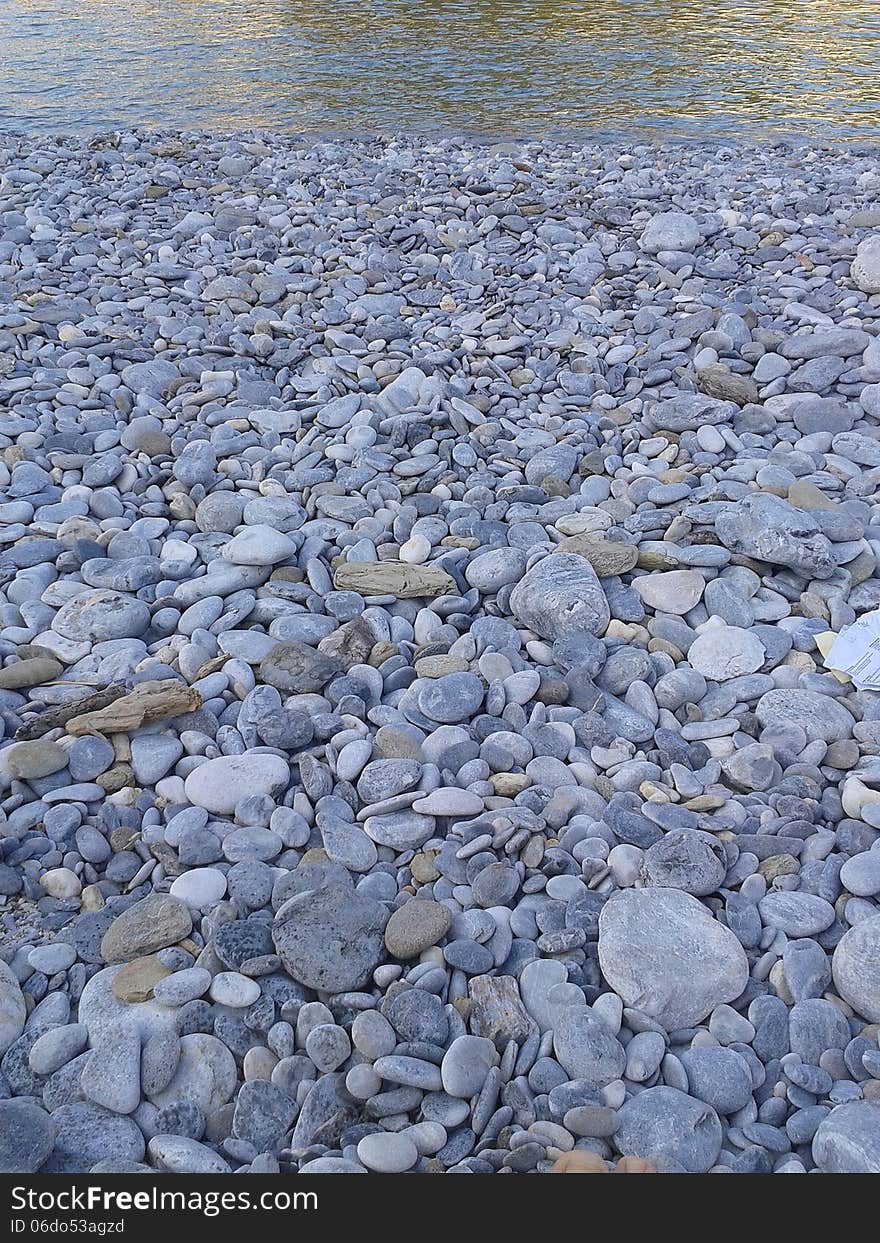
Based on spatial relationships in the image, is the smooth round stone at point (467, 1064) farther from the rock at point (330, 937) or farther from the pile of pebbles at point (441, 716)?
the rock at point (330, 937)

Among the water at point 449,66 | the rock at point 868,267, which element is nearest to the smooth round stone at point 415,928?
the rock at point 868,267

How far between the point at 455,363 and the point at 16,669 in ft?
7.53

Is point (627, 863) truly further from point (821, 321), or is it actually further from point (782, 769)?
point (821, 321)

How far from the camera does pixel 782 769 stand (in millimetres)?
2357

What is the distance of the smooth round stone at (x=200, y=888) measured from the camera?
2037mm

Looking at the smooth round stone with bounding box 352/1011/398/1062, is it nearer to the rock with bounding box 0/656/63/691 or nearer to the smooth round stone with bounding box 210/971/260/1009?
the smooth round stone with bounding box 210/971/260/1009

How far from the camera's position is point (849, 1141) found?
1573 mm

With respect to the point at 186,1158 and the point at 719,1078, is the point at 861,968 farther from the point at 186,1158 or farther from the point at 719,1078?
the point at 186,1158

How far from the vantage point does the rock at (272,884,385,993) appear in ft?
6.16

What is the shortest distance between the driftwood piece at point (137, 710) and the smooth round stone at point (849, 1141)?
1.64 m

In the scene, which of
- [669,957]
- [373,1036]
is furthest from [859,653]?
[373,1036]

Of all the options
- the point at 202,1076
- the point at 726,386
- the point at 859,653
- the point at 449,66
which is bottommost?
the point at 202,1076

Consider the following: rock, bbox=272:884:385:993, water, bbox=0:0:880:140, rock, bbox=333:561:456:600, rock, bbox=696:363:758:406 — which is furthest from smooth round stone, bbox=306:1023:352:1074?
water, bbox=0:0:880:140

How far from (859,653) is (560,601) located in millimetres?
807
